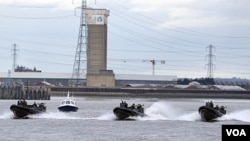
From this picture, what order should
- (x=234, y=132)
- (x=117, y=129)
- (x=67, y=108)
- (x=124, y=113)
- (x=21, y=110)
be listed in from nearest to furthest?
(x=234, y=132) < (x=117, y=129) < (x=124, y=113) < (x=21, y=110) < (x=67, y=108)

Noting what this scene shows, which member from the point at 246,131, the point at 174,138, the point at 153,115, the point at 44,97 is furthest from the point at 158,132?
the point at 44,97

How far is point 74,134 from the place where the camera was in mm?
52375

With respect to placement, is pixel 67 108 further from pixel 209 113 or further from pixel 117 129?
pixel 117 129

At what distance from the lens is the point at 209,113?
6819 centimetres

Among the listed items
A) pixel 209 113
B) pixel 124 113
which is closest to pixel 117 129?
pixel 124 113

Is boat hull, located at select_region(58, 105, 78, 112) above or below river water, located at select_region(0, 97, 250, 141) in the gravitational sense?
Answer: above

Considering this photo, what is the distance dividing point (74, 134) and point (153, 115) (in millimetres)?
23899

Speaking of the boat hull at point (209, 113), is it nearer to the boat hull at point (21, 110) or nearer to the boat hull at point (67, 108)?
the boat hull at point (21, 110)

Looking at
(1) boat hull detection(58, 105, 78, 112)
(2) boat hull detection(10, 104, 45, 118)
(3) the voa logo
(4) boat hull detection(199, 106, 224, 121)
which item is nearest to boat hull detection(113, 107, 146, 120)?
(4) boat hull detection(199, 106, 224, 121)

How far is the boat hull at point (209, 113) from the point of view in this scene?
68125 millimetres

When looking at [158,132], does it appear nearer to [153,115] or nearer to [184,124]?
[184,124]

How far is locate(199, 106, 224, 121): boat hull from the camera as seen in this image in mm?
68125

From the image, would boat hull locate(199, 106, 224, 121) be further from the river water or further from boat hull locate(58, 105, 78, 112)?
boat hull locate(58, 105, 78, 112)

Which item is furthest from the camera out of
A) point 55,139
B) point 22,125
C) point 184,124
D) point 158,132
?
point 184,124
